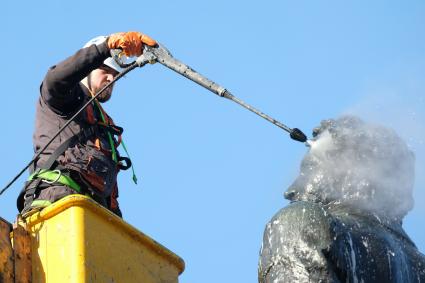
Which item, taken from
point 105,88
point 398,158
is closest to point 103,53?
point 105,88

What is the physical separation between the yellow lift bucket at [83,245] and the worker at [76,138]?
677 millimetres

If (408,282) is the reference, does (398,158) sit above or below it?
above

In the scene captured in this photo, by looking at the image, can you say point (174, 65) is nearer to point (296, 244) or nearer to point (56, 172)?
point (56, 172)

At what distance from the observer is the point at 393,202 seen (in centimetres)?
941

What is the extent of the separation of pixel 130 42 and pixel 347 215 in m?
2.14

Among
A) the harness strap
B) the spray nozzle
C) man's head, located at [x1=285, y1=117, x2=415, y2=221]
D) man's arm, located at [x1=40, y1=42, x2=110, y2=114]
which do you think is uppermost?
man's arm, located at [x1=40, y1=42, x2=110, y2=114]

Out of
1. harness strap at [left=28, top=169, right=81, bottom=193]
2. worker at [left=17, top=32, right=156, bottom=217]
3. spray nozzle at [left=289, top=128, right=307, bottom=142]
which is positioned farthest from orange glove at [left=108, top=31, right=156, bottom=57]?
spray nozzle at [left=289, top=128, right=307, bottom=142]

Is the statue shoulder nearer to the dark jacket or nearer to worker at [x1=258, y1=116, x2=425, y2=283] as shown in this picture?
worker at [x1=258, y1=116, x2=425, y2=283]

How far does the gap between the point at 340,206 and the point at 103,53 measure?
2.09m

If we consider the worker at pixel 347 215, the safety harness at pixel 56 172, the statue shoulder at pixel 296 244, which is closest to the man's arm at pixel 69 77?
the safety harness at pixel 56 172

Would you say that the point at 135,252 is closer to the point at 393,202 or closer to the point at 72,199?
the point at 72,199

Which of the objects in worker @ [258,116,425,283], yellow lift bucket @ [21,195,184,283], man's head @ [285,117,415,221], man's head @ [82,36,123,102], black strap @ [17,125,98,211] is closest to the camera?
yellow lift bucket @ [21,195,184,283]

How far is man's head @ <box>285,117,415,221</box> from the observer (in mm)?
9375

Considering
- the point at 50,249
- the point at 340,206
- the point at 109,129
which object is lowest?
the point at 50,249
